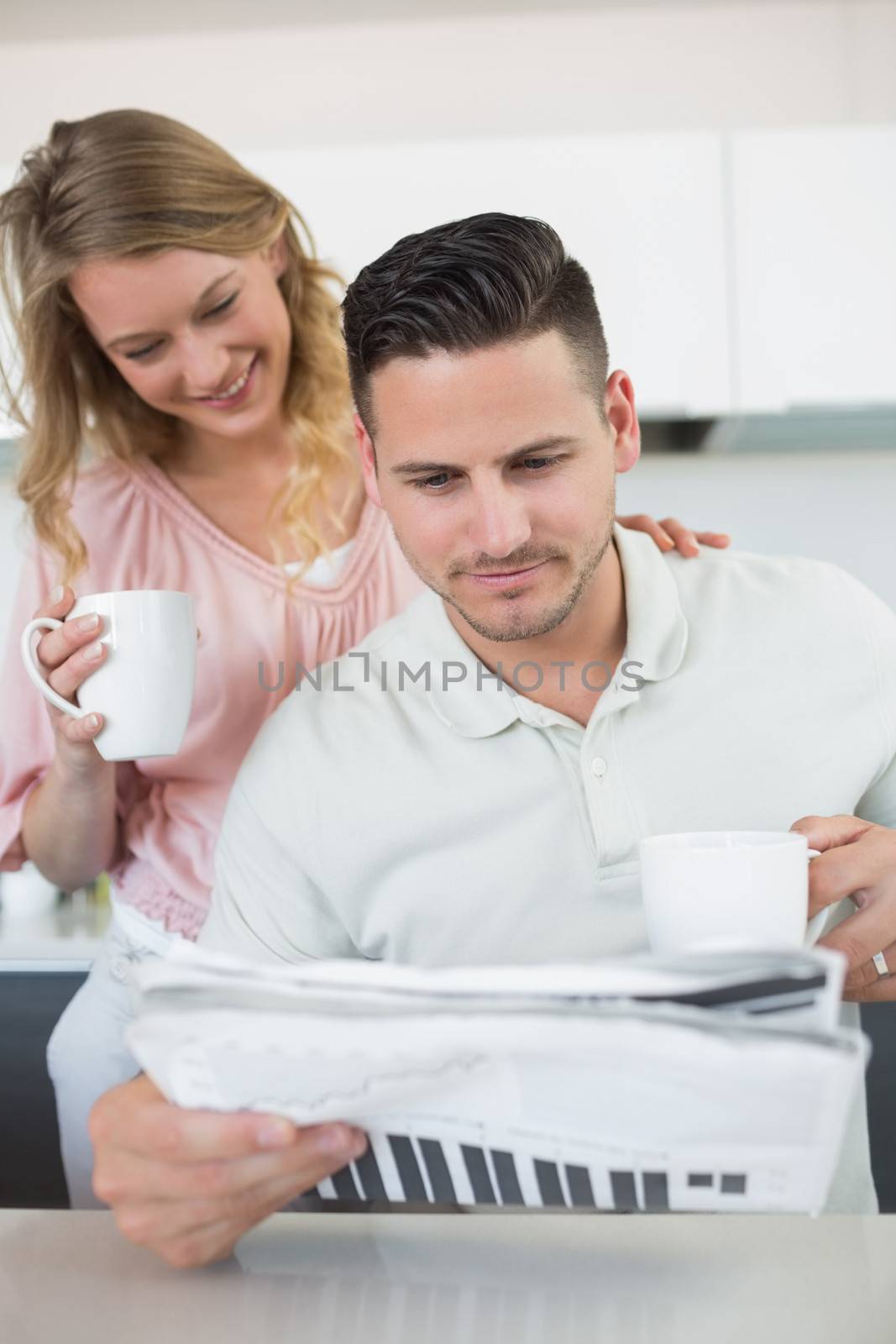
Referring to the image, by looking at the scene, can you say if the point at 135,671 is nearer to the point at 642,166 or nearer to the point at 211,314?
the point at 211,314

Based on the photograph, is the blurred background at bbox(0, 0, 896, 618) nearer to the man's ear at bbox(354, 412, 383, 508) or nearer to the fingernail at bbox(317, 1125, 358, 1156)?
the man's ear at bbox(354, 412, 383, 508)

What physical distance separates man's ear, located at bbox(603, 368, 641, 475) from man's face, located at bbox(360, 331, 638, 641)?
2.1 inches

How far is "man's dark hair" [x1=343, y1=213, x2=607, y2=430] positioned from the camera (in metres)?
1.09

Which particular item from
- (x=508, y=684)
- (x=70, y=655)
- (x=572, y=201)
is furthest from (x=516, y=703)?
(x=572, y=201)

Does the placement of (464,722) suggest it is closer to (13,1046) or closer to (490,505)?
(490,505)

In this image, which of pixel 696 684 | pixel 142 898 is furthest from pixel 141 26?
pixel 696 684

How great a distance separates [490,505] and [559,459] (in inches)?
3.0

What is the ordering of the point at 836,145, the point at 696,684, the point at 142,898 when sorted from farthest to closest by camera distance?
1. the point at 836,145
2. the point at 142,898
3. the point at 696,684

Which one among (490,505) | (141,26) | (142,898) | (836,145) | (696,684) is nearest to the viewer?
(490,505)

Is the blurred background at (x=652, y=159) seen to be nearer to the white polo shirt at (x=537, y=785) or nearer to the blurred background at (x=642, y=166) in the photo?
the blurred background at (x=642, y=166)

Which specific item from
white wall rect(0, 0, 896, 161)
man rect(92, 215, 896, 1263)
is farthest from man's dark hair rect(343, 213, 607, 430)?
white wall rect(0, 0, 896, 161)

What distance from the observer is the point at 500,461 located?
1.08 meters

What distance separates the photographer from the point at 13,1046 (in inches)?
79.2

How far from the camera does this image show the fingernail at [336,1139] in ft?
2.23
